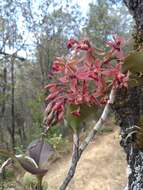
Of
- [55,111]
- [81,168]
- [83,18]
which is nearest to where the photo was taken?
[55,111]

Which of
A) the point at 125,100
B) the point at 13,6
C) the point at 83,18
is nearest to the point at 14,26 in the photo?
the point at 13,6

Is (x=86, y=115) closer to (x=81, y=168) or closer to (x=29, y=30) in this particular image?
(x=81, y=168)

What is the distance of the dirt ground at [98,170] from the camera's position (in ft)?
37.0

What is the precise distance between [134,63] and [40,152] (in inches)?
8.9

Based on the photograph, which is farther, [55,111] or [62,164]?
[62,164]

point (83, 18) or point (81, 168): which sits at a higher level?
point (83, 18)

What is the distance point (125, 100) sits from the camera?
1.87 metres

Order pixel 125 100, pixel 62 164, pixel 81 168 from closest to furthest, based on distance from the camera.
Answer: pixel 125 100 < pixel 81 168 < pixel 62 164

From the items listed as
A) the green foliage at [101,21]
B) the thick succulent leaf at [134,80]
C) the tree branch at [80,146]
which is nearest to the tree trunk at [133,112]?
the thick succulent leaf at [134,80]

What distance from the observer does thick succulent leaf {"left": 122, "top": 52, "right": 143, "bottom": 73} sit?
0.82 meters

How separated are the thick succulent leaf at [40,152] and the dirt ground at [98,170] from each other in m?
10.0

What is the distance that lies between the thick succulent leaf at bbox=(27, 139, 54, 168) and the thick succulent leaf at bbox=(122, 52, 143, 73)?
192 mm

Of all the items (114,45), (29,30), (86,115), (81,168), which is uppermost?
(29,30)

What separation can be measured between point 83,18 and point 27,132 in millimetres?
4557
